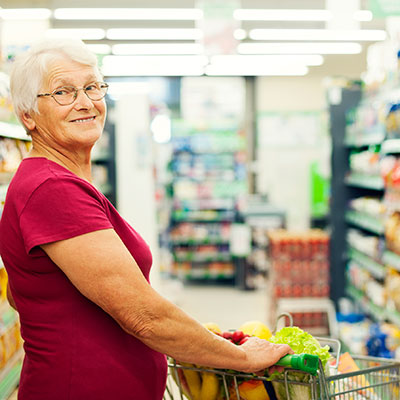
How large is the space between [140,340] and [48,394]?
27cm

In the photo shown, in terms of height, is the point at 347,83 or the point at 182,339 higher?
the point at 347,83

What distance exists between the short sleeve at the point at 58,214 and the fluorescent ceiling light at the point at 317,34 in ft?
30.6

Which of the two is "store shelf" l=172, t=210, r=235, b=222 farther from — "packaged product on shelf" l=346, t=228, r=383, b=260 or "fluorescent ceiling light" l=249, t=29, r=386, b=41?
"packaged product on shelf" l=346, t=228, r=383, b=260

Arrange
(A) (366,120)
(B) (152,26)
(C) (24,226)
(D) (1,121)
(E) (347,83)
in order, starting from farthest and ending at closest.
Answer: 1. (B) (152,26)
2. (E) (347,83)
3. (A) (366,120)
4. (D) (1,121)
5. (C) (24,226)

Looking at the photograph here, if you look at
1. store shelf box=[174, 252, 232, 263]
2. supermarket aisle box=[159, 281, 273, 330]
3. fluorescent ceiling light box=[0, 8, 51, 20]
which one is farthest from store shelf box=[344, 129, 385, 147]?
fluorescent ceiling light box=[0, 8, 51, 20]

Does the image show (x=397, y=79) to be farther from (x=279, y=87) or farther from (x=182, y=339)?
(x=279, y=87)

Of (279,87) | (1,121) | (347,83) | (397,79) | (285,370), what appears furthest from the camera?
(279,87)

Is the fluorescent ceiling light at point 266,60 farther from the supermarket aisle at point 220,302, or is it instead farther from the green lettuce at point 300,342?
the green lettuce at point 300,342

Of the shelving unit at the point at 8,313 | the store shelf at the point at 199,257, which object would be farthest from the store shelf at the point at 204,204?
the shelving unit at the point at 8,313

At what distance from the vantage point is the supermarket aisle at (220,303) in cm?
683

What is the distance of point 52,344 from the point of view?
4.52ft

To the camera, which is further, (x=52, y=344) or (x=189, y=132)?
(x=189, y=132)

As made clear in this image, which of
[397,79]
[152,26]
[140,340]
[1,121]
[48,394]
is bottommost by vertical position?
[48,394]

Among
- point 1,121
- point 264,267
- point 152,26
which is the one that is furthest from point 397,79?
point 152,26
